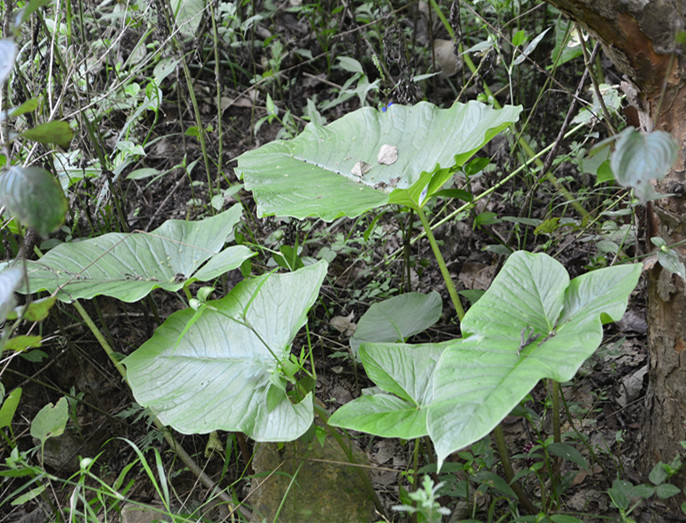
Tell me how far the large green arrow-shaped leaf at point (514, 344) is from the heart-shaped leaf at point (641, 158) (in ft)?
0.86

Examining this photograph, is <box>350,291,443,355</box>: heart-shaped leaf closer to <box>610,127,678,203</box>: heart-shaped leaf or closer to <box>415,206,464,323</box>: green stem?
<box>415,206,464,323</box>: green stem

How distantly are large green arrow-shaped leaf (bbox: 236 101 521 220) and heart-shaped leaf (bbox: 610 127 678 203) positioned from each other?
1.75 feet

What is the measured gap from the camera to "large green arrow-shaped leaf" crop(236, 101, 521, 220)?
4.49 feet

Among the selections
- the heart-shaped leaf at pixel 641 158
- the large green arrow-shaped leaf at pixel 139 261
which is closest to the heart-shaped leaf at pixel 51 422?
the large green arrow-shaped leaf at pixel 139 261

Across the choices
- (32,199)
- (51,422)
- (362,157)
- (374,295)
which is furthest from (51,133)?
(374,295)

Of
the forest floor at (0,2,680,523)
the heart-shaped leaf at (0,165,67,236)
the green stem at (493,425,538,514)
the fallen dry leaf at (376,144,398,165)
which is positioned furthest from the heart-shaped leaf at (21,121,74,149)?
the green stem at (493,425,538,514)

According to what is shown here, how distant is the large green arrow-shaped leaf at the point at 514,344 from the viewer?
85cm

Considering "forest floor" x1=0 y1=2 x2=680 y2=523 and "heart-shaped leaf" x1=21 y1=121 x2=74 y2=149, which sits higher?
"heart-shaped leaf" x1=21 y1=121 x2=74 y2=149

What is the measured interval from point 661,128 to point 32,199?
106cm

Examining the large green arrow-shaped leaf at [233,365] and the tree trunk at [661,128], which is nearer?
the tree trunk at [661,128]

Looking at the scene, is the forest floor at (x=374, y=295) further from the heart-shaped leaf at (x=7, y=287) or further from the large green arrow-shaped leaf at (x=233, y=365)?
the heart-shaped leaf at (x=7, y=287)

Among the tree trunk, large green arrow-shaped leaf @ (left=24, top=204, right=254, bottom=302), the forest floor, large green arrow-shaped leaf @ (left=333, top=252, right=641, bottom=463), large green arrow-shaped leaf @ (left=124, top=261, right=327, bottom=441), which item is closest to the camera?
large green arrow-shaped leaf @ (left=333, top=252, right=641, bottom=463)

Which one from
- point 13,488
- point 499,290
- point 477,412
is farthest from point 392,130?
point 13,488

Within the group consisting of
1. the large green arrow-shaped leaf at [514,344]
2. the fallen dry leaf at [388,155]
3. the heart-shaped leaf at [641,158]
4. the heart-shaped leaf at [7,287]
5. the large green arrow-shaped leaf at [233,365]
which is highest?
the heart-shaped leaf at [641,158]
